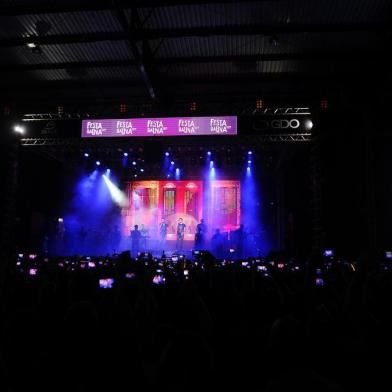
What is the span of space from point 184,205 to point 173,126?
1446 cm

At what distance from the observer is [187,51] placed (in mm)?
14672

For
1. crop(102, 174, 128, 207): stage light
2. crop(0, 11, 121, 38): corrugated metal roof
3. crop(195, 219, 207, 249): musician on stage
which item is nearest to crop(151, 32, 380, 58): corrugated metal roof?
crop(0, 11, 121, 38): corrugated metal roof

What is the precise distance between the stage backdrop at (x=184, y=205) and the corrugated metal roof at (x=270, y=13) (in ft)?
56.1

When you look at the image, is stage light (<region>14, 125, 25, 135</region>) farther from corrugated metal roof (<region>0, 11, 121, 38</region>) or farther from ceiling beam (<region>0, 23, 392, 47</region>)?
ceiling beam (<region>0, 23, 392, 47</region>)

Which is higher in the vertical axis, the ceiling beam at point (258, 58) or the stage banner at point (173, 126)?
the ceiling beam at point (258, 58)

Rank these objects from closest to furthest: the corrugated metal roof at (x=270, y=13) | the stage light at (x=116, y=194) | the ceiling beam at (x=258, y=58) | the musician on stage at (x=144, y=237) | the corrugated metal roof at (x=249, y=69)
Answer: the corrugated metal roof at (x=270, y=13)
the ceiling beam at (x=258, y=58)
the corrugated metal roof at (x=249, y=69)
the musician on stage at (x=144, y=237)
the stage light at (x=116, y=194)

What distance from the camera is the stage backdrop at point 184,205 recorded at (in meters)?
28.8

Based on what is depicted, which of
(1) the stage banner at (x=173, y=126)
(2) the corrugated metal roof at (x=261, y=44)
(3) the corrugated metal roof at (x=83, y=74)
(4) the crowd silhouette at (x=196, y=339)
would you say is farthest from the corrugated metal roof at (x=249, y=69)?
(4) the crowd silhouette at (x=196, y=339)

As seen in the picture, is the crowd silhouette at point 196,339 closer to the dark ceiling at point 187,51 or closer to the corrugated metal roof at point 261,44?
the dark ceiling at point 187,51

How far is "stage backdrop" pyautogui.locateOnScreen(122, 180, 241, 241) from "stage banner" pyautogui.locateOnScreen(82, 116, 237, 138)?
14059mm

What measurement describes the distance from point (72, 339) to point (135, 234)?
22.1 meters

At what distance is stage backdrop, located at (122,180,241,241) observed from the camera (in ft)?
94.6

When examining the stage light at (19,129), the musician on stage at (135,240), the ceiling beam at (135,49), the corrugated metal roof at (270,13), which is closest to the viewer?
the ceiling beam at (135,49)

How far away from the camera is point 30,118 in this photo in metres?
17.0
